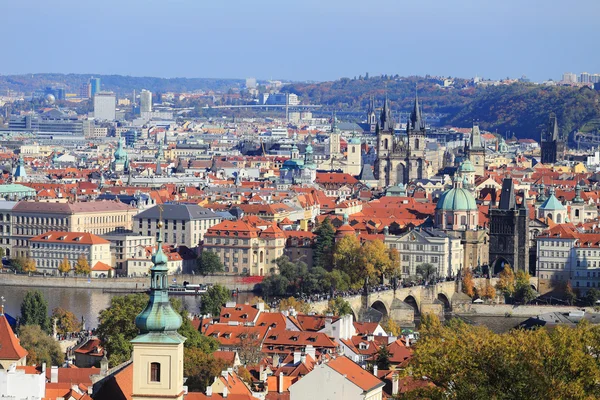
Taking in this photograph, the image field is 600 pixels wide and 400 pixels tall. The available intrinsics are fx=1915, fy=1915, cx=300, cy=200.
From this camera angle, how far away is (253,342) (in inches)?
1574

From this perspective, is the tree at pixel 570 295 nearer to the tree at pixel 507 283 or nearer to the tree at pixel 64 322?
the tree at pixel 507 283

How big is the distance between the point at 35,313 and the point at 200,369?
1574 centimetres

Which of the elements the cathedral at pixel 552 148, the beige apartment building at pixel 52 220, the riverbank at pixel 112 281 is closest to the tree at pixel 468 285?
the riverbank at pixel 112 281

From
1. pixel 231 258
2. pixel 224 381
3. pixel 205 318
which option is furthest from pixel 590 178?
pixel 224 381

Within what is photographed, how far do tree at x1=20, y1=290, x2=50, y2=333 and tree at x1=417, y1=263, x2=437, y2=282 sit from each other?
19.0 m

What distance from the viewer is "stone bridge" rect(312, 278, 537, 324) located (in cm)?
5556

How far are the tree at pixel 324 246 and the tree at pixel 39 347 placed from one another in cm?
2439

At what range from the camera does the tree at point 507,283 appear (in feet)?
206

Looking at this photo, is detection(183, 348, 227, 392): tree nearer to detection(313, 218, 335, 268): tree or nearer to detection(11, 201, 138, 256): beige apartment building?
detection(313, 218, 335, 268): tree

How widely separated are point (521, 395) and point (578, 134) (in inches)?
5408

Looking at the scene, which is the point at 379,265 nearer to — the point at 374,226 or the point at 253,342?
the point at 374,226

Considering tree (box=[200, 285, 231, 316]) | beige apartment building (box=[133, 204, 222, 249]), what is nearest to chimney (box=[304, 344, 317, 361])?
tree (box=[200, 285, 231, 316])

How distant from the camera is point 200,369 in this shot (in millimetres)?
32438

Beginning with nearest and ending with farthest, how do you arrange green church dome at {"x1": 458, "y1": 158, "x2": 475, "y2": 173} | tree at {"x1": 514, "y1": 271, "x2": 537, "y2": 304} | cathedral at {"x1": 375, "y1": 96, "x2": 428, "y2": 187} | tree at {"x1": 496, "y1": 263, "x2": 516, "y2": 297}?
1. tree at {"x1": 514, "y1": 271, "x2": 537, "y2": 304}
2. tree at {"x1": 496, "y1": 263, "x2": 516, "y2": 297}
3. green church dome at {"x1": 458, "y1": 158, "x2": 475, "y2": 173}
4. cathedral at {"x1": 375, "y1": 96, "x2": 428, "y2": 187}
